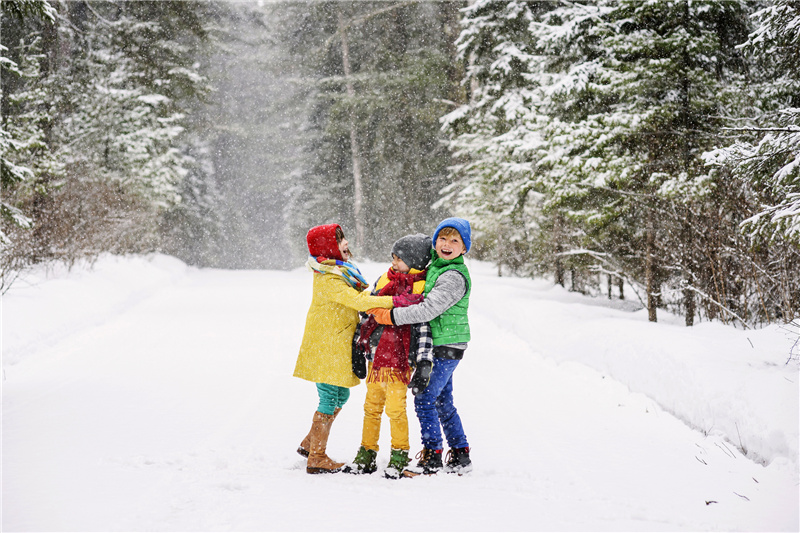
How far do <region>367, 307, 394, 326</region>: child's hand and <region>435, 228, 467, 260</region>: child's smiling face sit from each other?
2.00 ft

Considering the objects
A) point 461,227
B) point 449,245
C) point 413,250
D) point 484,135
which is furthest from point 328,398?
point 484,135

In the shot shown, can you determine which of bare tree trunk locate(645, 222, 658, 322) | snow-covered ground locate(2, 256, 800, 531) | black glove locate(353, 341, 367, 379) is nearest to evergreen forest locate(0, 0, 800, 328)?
bare tree trunk locate(645, 222, 658, 322)

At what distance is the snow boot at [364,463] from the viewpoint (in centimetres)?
404

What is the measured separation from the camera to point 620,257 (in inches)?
406

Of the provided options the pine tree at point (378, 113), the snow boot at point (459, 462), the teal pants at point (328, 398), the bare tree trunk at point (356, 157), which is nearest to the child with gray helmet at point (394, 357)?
the teal pants at point (328, 398)

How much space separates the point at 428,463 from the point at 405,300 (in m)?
1.24

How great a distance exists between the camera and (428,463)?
13.5ft

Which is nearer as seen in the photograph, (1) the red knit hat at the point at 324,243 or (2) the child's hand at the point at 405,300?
(2) the child's hand at the point at 405,300

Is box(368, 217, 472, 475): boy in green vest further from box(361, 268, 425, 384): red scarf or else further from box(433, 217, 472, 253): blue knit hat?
box(361, 268, 425, 384): red scarf

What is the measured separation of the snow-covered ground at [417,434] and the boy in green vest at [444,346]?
0.77 ft

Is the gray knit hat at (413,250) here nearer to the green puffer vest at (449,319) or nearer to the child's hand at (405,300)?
the green puffer vest at (449,319)

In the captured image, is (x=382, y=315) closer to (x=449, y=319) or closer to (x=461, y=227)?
(x=449, y=319)

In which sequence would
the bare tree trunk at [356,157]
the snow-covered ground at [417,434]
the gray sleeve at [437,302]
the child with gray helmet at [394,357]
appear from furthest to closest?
the bare tree trunk at [356,157]
the child with gray helmet at [394,357]
the gray sleeve at [437,302]
the snow-covered ground at [417,434]

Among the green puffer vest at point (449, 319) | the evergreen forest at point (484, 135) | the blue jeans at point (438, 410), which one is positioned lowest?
the blue jeans at point (438, 410)
